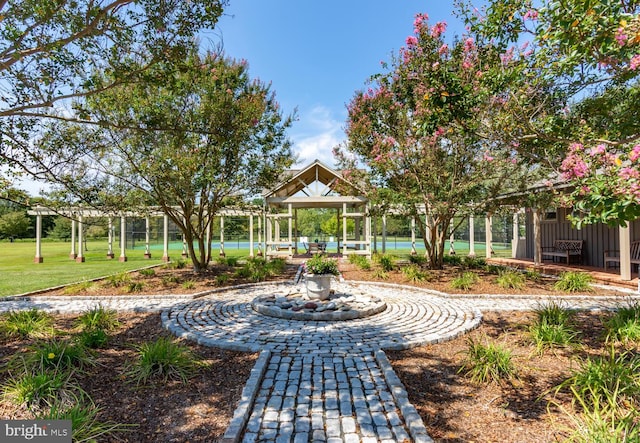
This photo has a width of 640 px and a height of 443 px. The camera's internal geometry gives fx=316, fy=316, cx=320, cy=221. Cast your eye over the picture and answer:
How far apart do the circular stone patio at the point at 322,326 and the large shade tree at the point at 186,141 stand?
346cm

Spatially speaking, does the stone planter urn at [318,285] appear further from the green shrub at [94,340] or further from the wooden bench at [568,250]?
the wooden bench at [568,250]

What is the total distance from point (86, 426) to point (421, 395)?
3084 mm

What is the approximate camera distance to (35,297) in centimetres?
812

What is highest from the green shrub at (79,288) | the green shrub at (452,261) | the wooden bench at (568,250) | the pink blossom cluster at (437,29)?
the pink blossom cluster at (437,29)

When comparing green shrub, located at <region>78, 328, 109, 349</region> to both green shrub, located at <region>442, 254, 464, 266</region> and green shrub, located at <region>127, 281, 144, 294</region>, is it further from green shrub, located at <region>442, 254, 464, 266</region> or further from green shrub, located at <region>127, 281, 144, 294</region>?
green shrub, located at <region>442, 254, 464, 266</region>

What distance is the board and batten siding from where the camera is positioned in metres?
11.0

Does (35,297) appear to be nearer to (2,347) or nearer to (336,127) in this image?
(2,347)

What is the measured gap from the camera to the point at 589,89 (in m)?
6.01

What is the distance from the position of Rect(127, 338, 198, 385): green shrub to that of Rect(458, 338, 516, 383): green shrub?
3.24 m

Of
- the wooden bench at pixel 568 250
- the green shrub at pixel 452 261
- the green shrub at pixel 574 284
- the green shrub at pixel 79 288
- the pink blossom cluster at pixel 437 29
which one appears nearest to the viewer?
the pink blossom cluster at pixel 437 29

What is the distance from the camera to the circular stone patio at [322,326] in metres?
4.74

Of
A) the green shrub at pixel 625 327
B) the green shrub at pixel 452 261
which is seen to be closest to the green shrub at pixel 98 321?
the green shrub at pixel 625 327

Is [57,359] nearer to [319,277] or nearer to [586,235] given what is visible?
[319,277]

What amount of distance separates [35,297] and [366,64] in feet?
36.6
